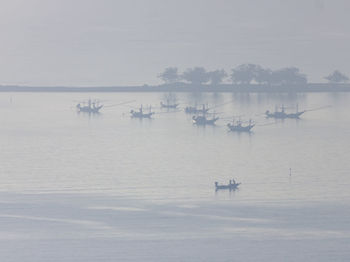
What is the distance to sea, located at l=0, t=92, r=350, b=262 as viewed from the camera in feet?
39.9

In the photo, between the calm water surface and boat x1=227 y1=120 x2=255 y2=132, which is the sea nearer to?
the calm water surface

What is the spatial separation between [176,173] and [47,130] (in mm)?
10653

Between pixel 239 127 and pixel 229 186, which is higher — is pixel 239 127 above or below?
above

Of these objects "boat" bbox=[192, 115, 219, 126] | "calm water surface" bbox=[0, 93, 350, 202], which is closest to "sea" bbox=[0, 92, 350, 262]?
"calm water surface" bbox=[0, 93, 350, 202]

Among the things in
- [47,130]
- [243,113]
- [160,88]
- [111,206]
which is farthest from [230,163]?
[160,88]

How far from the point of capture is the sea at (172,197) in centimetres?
1217

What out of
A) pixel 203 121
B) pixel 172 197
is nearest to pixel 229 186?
pixel 172 197

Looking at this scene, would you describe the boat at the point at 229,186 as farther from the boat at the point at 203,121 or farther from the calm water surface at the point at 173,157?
the boat at the point at 203,121

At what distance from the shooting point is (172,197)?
15125 millimetres

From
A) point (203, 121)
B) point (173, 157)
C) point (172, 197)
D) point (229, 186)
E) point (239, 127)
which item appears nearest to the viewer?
point (172, 197)

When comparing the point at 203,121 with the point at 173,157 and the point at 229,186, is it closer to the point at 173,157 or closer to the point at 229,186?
the point at 173,157

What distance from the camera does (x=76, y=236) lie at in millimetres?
12680

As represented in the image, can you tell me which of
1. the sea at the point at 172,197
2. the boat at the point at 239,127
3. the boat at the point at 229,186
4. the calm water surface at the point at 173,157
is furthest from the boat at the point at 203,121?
the boat at the point at 229,186

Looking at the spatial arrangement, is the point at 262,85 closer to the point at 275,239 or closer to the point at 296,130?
the point at 296,130
